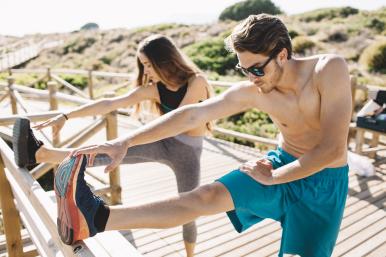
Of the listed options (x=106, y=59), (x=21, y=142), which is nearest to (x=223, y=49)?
(x=106, y=59)

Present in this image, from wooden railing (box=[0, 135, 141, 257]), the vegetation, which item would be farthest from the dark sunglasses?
the vegetation

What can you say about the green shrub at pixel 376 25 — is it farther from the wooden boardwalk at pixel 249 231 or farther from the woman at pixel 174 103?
the woman at pixel 174 103

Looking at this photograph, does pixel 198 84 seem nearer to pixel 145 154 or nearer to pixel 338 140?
pixel 145 154

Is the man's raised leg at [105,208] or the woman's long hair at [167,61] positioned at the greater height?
the woman's long hair at [167,61]

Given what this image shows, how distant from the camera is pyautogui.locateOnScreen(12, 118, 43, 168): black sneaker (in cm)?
225

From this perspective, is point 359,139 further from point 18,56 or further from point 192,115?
point 18,56

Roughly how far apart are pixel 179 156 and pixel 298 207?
0.97 metres

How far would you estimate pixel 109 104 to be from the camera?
3.20 m

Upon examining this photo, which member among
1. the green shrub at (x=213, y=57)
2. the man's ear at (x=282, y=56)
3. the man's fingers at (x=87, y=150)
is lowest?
the green shrub at (x=213, y=57)

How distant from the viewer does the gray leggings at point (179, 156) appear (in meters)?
2.76

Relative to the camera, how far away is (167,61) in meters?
2.83

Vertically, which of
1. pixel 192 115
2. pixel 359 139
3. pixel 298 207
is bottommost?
Result: pixel 359 139

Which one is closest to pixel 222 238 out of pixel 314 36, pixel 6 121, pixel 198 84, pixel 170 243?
pixel 170 243

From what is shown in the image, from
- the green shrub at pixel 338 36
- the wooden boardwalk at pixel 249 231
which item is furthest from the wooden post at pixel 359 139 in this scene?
the green shrub at pixel 338 36
